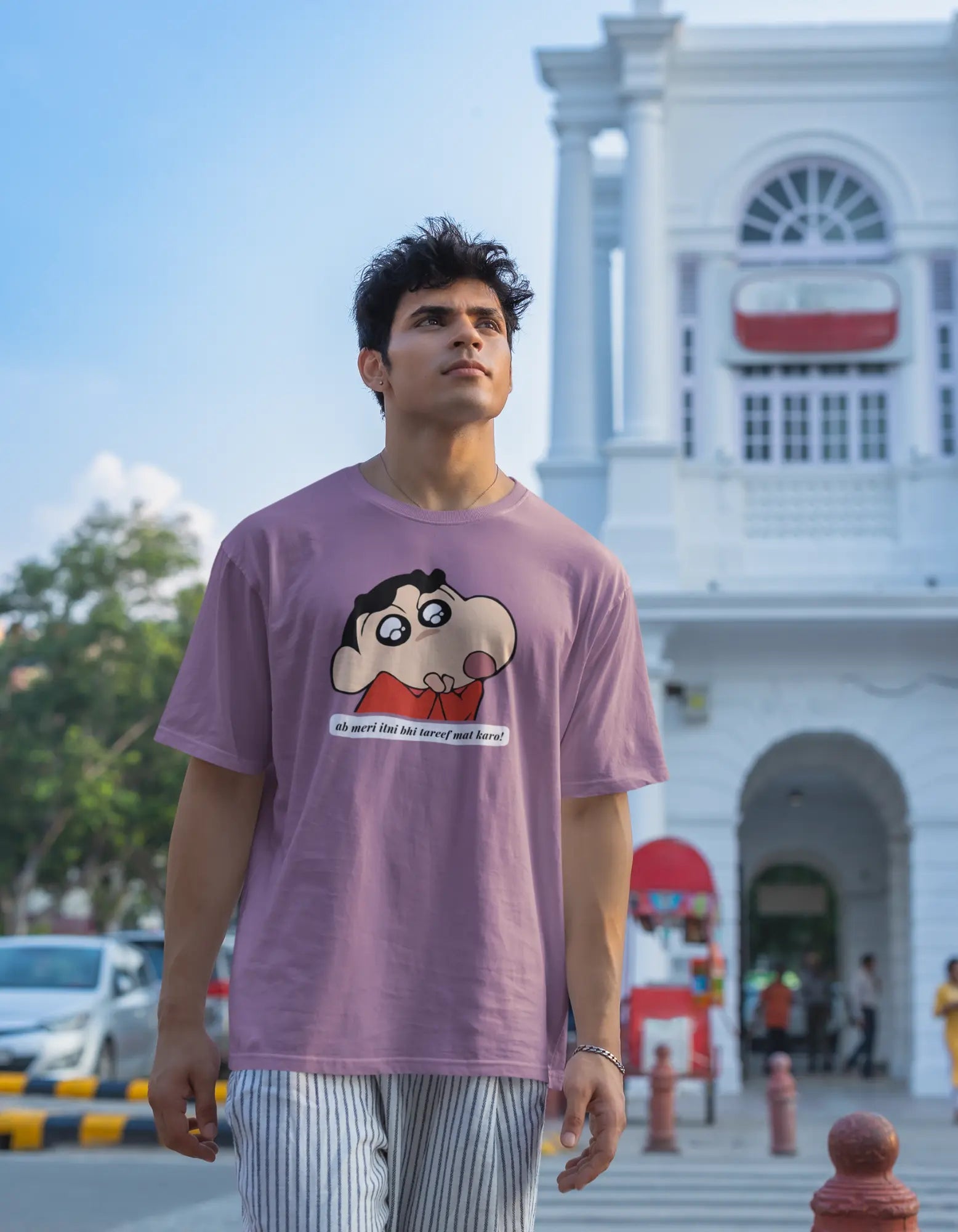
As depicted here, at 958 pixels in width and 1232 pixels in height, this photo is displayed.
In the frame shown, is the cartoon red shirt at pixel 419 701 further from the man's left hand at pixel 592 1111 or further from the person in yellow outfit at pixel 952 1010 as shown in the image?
the person in yellow outfit at pixel 952 1010

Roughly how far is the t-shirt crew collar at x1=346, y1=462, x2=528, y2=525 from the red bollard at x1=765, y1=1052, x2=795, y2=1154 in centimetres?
1067

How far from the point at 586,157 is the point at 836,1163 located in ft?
64.0

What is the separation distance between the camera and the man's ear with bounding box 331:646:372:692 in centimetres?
274

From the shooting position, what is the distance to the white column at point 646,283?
21469 millimetres

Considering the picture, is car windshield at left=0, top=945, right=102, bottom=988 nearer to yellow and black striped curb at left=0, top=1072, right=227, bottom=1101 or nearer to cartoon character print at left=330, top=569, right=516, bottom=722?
yellow and black striped curb at left=0, top=1072, right=227, bottom=1101

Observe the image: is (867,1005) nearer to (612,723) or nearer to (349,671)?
(612,723)

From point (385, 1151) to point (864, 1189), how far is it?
238cm

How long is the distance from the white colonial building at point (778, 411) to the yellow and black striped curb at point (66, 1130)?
9388 mm

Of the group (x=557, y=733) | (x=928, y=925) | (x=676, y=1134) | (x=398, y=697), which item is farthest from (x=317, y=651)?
(x=928, y=925)

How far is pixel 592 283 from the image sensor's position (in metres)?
22.8

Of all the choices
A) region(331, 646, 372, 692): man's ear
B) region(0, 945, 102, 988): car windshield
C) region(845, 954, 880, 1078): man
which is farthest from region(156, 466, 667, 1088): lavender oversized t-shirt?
region(845, 954, 880, 1078): man

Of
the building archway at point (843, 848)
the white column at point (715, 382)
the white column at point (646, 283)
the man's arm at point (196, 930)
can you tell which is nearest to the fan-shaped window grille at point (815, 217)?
the white column at point (715, 382)

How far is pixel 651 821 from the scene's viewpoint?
20.6 meters

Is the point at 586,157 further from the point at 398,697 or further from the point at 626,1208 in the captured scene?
the point at 398,697
